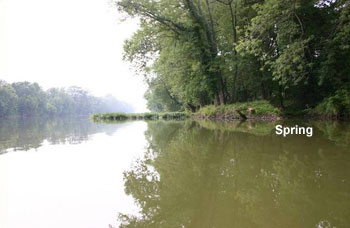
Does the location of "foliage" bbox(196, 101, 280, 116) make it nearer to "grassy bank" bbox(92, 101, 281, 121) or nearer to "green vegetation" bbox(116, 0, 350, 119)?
"grassy bank" bbox(92, 101, 281, 121)

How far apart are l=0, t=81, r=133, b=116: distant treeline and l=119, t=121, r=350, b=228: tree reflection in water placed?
69.3 meters

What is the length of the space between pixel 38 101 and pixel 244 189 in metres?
83.0

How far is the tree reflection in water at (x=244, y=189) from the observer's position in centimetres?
Result: 212

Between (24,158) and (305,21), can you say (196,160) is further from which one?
(305,21)

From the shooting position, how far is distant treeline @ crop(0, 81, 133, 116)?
6222cm

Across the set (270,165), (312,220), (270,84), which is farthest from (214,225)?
(270,84)

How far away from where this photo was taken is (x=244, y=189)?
2.82 meters

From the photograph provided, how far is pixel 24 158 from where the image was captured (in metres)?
5.08

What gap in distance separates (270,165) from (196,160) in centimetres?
126

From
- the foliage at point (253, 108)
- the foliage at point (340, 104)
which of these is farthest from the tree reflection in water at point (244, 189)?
the foliage at point (253, 108)

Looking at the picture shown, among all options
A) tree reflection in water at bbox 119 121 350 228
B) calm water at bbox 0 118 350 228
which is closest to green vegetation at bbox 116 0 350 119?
tree reflection in water at bbox 119 121 350 228

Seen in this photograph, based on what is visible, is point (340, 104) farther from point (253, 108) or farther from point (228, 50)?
point (228, 50)

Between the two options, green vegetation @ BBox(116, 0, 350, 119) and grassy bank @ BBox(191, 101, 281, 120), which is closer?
green vegetation @ BBox(116, 0, 350, 119)

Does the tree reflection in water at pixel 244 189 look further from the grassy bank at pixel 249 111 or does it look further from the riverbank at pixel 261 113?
the grassy bank at pixel 249 111
